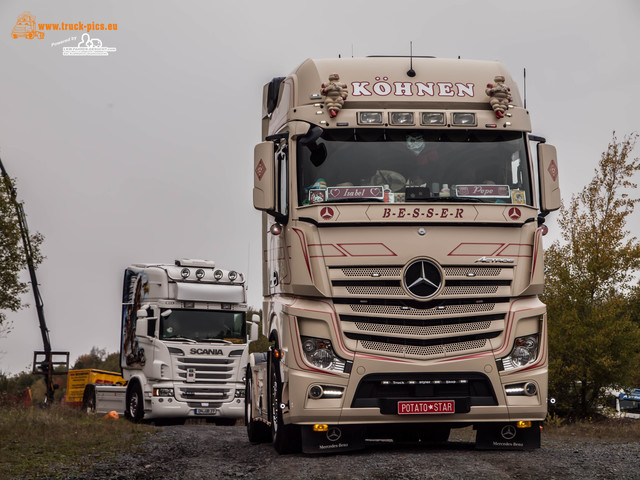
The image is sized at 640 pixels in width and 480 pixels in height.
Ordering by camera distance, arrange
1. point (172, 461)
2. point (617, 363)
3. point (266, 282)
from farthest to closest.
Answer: point (617, 363), point (266, 282), point (172, 461)

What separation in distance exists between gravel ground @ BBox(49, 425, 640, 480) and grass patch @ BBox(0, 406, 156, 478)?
44cm

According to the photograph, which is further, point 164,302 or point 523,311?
point 164,302

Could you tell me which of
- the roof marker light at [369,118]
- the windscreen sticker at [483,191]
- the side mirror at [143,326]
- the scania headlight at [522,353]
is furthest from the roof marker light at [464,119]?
the side mirror at [143,326]

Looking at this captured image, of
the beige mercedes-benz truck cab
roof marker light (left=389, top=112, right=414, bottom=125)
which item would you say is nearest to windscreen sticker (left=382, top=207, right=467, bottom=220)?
the beige mercedes-benz truck cab

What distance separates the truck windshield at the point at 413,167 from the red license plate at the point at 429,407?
2367 millimetres

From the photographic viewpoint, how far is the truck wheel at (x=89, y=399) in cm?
2952

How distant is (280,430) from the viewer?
12008 mm

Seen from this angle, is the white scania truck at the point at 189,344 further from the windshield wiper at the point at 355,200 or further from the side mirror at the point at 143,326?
the windshield wiper at the point at 355,200

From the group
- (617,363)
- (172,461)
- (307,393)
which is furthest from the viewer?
Answer: (617,363)

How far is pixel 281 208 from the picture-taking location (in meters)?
12.0

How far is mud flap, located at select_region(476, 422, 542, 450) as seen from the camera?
11875 millimetres

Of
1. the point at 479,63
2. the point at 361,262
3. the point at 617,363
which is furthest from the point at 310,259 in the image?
the point at 617,363

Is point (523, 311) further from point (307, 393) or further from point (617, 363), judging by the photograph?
point (617, 363)

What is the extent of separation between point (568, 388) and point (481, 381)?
17914 mm
